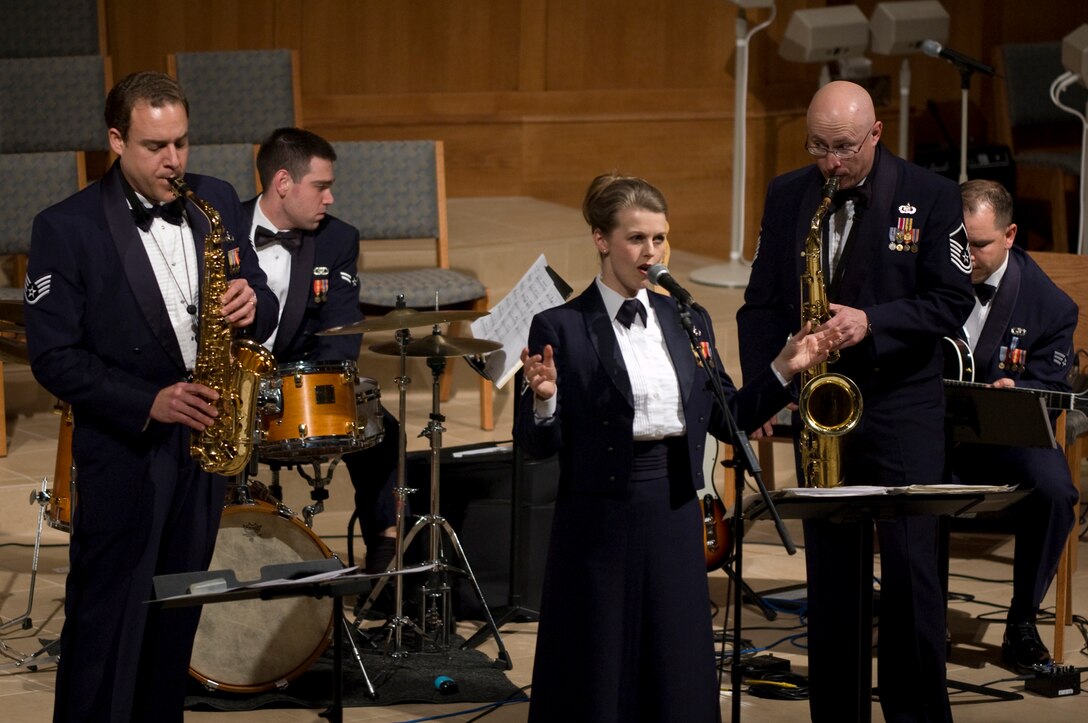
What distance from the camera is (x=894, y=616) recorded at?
3.97m

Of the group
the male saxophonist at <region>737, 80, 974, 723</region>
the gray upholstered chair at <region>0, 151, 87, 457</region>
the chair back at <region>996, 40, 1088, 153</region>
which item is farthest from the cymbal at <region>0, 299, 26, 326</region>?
the chair back at <region>996, 40, 1088, 153</region>

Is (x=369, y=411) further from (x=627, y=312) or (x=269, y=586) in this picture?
(x=269, y=586)

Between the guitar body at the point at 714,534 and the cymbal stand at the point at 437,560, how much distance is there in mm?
757

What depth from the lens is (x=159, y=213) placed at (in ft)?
11.5

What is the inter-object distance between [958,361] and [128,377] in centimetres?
275

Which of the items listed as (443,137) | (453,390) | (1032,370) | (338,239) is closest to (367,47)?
(443,137)

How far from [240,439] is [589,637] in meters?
0.93

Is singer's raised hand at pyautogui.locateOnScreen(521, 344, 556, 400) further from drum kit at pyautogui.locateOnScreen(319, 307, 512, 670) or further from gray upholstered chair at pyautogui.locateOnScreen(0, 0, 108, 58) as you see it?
gray upholstered chair at pyautogui.locateOnScreen(0, 0, 108, 58)

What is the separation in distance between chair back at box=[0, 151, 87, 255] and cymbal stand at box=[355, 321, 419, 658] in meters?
2.70

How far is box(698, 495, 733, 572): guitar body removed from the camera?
5199 mm

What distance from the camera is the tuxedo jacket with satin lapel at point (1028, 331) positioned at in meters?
5.14

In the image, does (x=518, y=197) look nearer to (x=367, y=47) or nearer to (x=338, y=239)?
(x=367, y=47)

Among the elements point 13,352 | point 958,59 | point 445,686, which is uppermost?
point 958,59

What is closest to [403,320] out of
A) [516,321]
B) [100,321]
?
[516,321]
